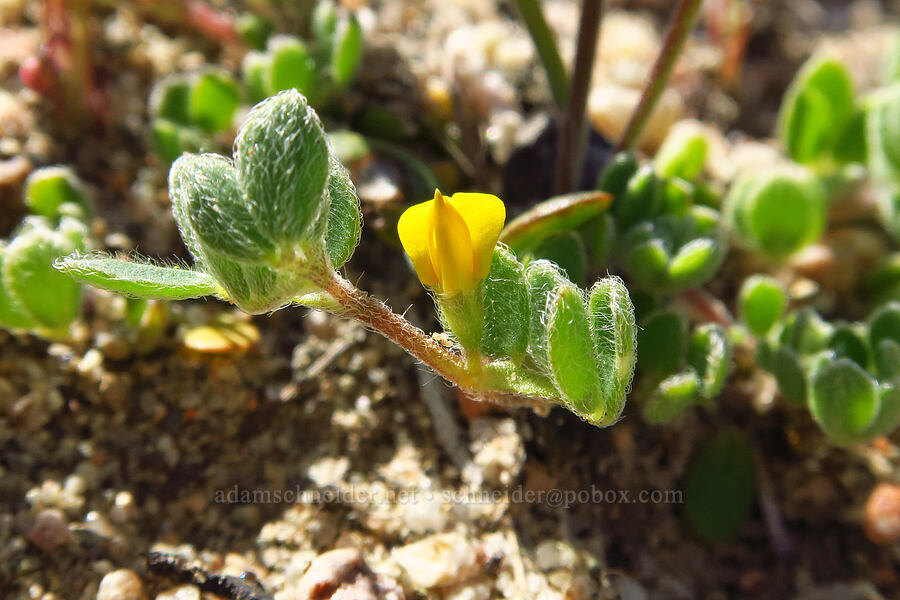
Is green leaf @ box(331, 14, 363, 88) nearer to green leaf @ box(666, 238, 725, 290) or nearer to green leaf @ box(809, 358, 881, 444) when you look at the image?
green leaf @ box(666, 238, 725, 290)

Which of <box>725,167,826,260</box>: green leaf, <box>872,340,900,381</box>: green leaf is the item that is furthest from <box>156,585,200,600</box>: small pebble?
<box>725,167,826,260</box>: green leaf

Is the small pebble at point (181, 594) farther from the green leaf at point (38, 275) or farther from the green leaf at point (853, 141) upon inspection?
the green leaf at point (853, 141)

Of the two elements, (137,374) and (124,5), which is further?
(124,5)

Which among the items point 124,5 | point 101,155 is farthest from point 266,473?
point 124,5

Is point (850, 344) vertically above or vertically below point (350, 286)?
below

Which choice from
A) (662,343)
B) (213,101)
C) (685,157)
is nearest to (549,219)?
(662,343)

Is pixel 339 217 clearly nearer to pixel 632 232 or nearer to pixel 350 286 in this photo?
pixel 350 286

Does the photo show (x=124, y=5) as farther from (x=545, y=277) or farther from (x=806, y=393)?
(x=806, y=393)
